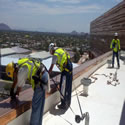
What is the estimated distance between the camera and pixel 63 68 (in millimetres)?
3861

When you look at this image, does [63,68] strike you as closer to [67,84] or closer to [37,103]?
[67,84]

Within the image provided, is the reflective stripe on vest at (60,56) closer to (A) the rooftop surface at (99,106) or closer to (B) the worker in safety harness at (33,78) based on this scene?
(B) the worker in safety harness at (33,78)

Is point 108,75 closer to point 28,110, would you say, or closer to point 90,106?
point 90,106

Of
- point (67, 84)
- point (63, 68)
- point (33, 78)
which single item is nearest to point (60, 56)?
point (63, 68)

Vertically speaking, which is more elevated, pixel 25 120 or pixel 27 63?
pixel 27 63

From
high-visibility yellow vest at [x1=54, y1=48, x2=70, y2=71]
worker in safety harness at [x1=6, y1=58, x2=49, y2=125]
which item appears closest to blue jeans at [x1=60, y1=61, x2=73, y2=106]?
high-visibility yellow vest at [x1=54, y1=48, x2=70, y2=71]

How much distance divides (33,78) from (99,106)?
2.19 m

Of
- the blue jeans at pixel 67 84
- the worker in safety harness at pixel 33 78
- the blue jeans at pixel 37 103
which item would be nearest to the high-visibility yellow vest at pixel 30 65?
the worker in safety harness at pixel 33 78

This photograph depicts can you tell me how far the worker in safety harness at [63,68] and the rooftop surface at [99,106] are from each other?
289 millimetres

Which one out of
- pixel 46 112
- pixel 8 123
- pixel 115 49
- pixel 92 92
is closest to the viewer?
pixel 8 123

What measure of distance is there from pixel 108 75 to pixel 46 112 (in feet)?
13.2

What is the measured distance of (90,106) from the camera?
440cm

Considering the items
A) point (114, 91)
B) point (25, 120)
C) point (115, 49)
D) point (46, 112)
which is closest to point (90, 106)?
point (46, 112)

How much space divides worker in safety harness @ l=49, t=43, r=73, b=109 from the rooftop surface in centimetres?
29
